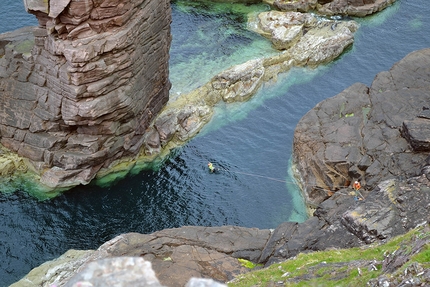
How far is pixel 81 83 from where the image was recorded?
162 ft

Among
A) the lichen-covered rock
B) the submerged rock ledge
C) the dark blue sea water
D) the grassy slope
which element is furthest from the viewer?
the lichen-covered rock

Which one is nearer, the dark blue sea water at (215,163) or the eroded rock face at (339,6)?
the dark blue sea water at (215,163)

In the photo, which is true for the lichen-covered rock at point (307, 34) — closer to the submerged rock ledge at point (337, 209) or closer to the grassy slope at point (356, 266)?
the submerged rock ledge at point (337, 209)

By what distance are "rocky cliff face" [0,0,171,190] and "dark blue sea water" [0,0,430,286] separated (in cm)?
394

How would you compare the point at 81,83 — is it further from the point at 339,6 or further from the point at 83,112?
the point at 339,6

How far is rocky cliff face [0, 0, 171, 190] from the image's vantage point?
48344 mm

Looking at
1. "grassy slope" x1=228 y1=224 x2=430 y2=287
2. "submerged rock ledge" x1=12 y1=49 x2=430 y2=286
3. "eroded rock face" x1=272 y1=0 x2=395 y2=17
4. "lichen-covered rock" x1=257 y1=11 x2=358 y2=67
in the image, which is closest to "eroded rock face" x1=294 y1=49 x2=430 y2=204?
"submerged rock ledge" x1=12 y1=49 x2=430 y2=286

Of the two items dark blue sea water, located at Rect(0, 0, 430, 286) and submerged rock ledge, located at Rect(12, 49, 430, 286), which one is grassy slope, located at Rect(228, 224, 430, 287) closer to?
submerged rock ledge, located at Rect(12, 49, 430, 286)

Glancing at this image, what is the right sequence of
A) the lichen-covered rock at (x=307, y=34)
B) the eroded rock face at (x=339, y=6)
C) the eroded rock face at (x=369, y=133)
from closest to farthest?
the eroded rock face at (x=369, y=133)
the lichen-covered rock at (x=307, y=34)
the eroded rock face at (x=339, y=6)

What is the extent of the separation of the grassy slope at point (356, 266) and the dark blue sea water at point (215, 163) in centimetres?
1629

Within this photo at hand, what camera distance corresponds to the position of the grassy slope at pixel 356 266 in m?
25.3

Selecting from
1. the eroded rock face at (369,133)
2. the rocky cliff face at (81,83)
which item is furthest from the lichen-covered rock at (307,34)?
the rocky cliff face at (81,83)

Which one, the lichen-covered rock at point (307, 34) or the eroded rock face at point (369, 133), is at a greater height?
the lichen-covered rock at point (307, 34)

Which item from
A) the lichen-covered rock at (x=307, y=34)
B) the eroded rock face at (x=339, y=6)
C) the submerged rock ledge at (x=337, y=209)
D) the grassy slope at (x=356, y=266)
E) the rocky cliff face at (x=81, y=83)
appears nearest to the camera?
the grassy slope at (x=356, y=266)
